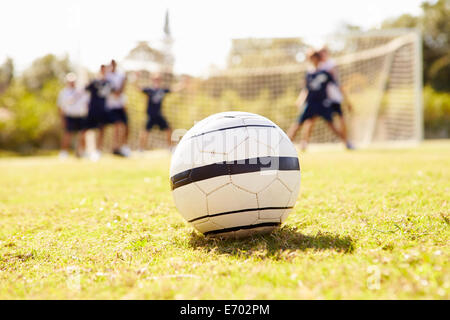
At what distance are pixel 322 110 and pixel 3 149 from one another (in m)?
28.5

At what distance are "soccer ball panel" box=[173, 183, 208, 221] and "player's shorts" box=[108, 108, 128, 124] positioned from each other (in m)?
10.2

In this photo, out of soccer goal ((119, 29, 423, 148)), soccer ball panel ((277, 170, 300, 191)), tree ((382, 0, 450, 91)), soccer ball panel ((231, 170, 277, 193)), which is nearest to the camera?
soccer ball panel ((231, 170, 277, 193))

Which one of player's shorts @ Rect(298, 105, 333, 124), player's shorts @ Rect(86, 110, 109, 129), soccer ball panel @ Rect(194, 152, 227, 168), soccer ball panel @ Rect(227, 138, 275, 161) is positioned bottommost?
soccer ball panel @ Rect(194, 152, 227, 168)

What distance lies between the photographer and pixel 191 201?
3252 mm

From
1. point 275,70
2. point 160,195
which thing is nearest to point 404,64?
point 275,70

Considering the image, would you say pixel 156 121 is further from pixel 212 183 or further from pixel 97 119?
pixel 212 183

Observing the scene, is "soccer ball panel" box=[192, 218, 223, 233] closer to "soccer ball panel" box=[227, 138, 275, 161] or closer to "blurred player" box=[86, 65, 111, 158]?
"soccer ball panel" box=[227, 138, 275, 161]

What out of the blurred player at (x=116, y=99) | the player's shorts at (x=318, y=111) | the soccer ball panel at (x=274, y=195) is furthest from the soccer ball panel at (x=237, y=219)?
the blurred player at (x=116, y=99)

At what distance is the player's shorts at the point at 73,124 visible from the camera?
15125mm

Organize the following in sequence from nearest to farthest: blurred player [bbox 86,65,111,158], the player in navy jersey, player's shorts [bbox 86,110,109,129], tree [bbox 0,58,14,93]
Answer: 1. the player in navy jersey
2. blurred player [bbox 86,65,111,158]
3. player's shorts [bbox 86,110,109,129]
4. tree [bbox 0,58,14,93]

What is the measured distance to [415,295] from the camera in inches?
76.7

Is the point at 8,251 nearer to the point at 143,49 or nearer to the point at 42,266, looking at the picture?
the point at 42,266

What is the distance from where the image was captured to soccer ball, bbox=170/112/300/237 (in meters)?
3.12

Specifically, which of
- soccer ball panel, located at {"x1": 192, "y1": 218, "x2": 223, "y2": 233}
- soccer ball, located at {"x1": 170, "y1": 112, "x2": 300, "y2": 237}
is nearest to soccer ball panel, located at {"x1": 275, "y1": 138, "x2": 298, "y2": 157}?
soccer ball, located at {"x1": 170, "y1": 112, "x2": 300, "y2": 237}
